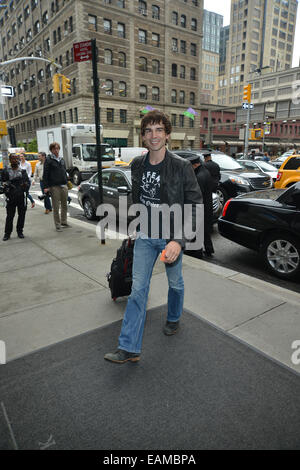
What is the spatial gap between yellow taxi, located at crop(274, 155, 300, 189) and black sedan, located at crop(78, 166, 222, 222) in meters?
3.99

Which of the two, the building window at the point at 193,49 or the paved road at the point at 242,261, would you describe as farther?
the building window at the point at 193,49

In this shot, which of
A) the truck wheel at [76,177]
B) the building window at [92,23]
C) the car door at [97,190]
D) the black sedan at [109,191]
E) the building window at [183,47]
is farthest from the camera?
the building window at [183,47]

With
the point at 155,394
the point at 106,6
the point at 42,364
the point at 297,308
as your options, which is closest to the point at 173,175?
the point at 155,394

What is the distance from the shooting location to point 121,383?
→ 246 cm

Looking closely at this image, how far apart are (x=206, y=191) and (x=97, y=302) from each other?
9.32 feet

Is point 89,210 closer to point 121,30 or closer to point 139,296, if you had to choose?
point 139,296

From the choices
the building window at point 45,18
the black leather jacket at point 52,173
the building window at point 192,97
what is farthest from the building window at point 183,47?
the black leather jacket at point 52,173

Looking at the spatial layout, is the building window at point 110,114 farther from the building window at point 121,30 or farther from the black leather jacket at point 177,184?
the black leather jacket at point 177,184

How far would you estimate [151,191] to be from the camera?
2.66 metres

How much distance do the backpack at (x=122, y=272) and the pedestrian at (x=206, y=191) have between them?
235cm

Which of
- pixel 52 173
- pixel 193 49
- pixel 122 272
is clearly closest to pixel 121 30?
pixel 193 49

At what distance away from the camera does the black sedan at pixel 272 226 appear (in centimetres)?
467

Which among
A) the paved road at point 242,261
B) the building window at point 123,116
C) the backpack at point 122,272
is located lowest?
the paved road at point 242,261
